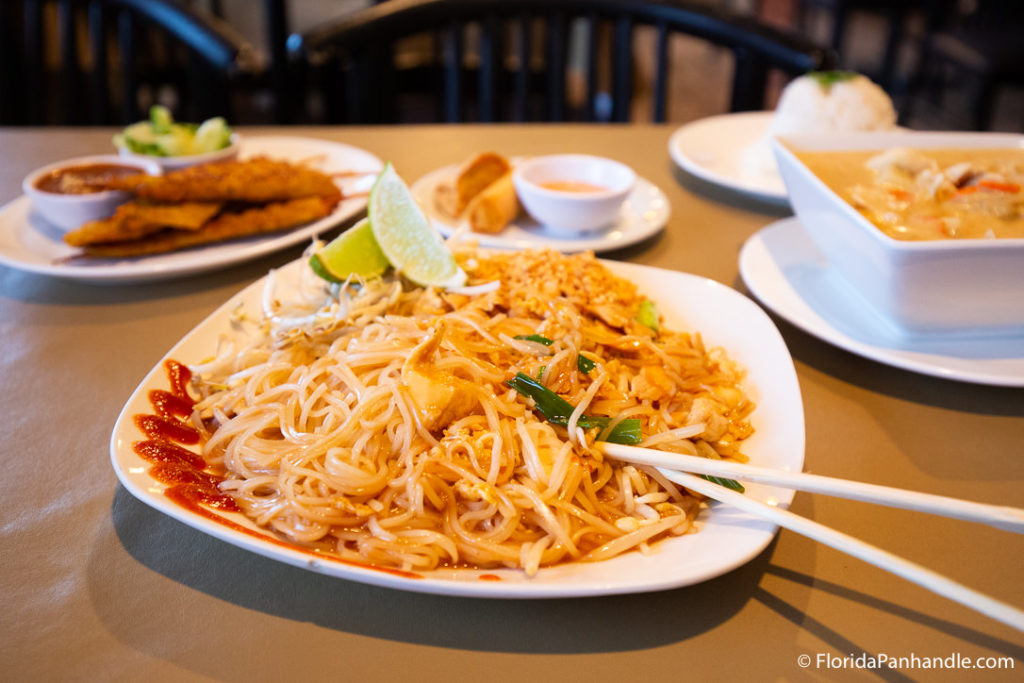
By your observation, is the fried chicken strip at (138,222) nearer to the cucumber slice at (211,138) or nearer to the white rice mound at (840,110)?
the cucumber slice at (211,138)

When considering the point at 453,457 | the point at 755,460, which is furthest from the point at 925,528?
the point at 453,457

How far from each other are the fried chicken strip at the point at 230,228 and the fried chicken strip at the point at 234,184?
37mm

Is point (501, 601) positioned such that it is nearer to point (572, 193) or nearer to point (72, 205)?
point (572, 193)

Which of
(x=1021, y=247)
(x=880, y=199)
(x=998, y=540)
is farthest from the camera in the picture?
(x=880, y=199)

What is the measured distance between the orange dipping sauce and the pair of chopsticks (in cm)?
126

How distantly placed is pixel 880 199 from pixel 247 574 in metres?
1.65

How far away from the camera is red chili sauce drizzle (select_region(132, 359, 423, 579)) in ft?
3.57

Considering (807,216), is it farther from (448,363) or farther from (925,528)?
(448,363)

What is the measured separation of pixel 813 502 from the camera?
4.30ft

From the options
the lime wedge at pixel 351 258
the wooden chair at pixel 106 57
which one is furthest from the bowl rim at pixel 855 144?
the wooden chair at pixel 106 57

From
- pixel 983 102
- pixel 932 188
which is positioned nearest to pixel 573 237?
pixel 932 188

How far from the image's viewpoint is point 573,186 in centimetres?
236

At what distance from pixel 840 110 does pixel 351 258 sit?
216 cm

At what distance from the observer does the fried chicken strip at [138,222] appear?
1.94 meters
